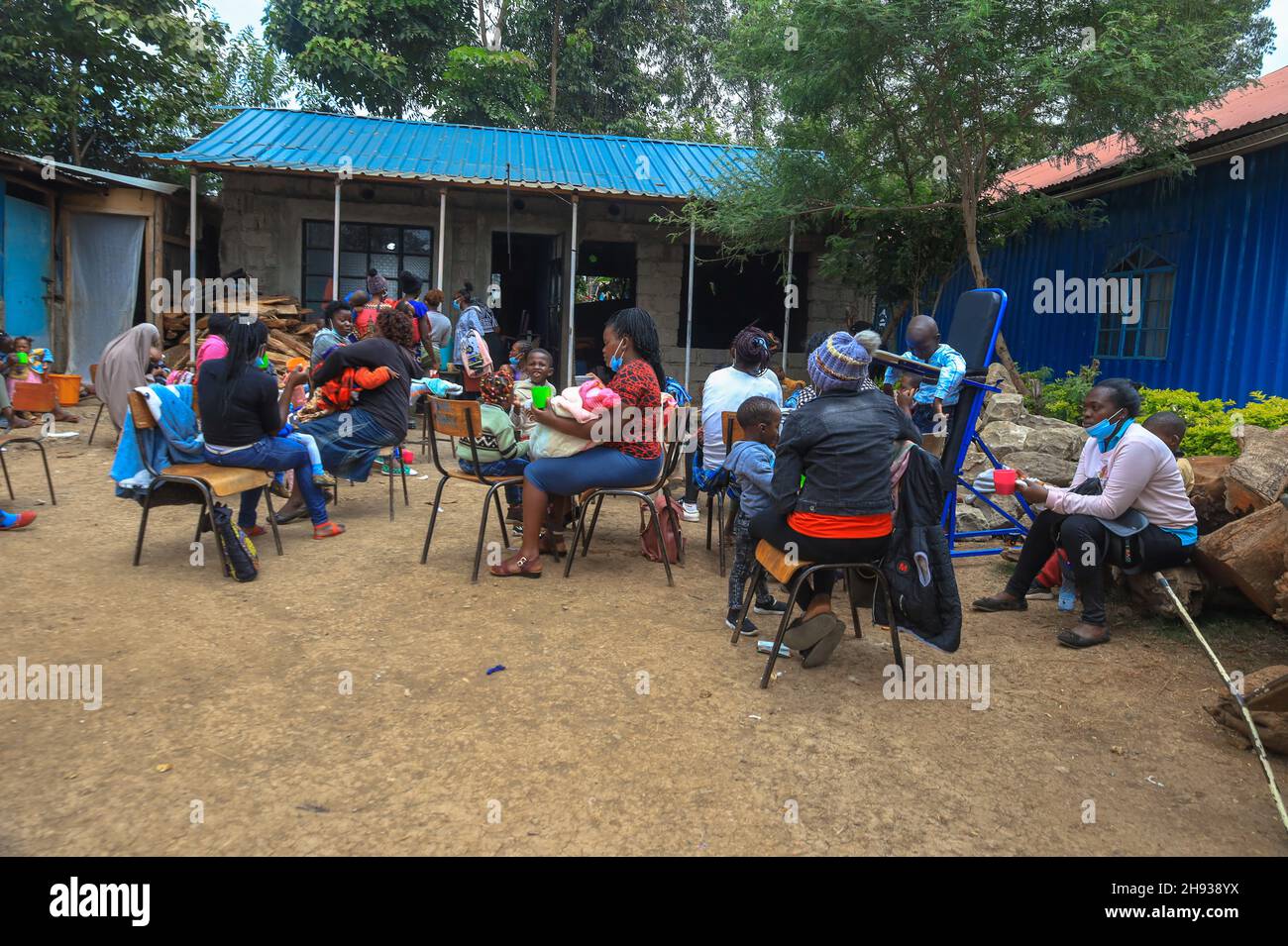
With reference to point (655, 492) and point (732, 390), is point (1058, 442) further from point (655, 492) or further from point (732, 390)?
point (655, 492)

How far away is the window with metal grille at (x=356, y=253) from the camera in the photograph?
12.6m

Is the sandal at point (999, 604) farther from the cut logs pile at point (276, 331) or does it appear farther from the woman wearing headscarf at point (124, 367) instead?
the cut logs pile at point (276, 331)

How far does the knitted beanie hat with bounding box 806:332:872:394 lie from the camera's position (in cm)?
359

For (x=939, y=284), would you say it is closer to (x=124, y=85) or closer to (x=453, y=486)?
(x=453, y=486)

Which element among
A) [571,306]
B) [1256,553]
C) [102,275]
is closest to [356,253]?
[571,306]

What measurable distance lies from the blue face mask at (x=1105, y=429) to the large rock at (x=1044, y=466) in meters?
1.63

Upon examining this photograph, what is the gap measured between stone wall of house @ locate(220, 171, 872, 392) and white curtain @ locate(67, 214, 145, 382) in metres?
1.37

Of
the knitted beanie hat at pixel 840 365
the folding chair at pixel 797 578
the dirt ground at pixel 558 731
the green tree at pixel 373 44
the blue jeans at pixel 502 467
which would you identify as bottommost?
the dirt ground at pixel 558 731

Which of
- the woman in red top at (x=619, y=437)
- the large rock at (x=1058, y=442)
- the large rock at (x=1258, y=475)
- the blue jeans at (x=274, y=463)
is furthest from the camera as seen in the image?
the large rock at (x=1058, y=442)

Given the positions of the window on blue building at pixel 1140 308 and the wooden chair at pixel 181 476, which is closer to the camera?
the wooden chair at pixel 181 476

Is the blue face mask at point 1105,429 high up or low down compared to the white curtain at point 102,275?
down

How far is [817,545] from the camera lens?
365 cm

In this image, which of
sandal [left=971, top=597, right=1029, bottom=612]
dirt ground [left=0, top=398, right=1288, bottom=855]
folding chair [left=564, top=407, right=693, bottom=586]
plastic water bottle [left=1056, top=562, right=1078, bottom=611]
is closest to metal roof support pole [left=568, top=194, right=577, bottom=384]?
folding chair [left=564, top=407, right=693, bottom=586]

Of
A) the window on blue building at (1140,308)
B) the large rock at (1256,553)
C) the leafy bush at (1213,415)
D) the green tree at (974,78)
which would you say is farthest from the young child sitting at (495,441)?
the window on blue building at (1140,308)
